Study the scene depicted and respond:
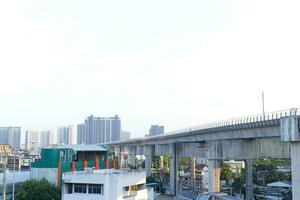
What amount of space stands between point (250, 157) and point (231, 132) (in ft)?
10.8

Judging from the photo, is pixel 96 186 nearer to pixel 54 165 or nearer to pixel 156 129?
pixel 54 165

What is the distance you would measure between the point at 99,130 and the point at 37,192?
142621mm

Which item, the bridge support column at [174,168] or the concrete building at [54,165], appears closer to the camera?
the concrete building at [54,165]

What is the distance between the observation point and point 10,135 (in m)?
147

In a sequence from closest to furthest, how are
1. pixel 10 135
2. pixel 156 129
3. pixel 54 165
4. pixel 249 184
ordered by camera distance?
pixel 54 165, pixel 249 184, pixel 10 135, pixel 156 129

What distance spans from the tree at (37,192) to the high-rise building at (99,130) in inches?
5496

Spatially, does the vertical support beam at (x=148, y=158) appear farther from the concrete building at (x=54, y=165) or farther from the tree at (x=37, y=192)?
the tree at (x=37, y=192)

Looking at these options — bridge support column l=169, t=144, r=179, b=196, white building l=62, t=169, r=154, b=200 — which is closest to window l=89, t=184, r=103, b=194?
white building l=62, t=169, r=154, b=200

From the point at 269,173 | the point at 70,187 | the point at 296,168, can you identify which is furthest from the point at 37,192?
the point at 269,173

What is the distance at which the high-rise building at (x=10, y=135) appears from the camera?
147637mm

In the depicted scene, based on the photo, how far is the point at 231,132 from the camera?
39000 mm

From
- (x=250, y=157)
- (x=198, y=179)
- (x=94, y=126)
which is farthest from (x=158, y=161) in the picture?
(x=250, y=157)

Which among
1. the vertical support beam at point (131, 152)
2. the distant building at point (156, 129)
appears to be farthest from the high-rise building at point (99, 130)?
the vertical support beam at point (131, 152)

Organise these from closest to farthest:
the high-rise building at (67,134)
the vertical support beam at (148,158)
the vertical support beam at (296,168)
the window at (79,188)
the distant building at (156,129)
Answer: the vertical support beam at (296,168) < the window at (79,188) < the vertical support beam at (148,158) < the distant building at (156,129) < the high-rise building at (67,134)
